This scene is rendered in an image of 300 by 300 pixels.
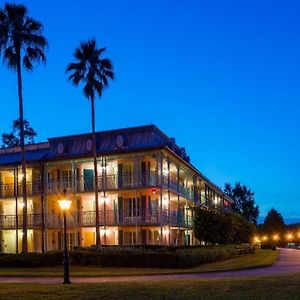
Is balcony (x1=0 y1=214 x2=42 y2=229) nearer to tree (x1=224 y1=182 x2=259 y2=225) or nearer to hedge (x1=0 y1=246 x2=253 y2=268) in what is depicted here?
hedge (x1=0 y1=246 x2=253 y2=268)

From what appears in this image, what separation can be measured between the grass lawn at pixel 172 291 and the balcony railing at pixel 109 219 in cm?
2580

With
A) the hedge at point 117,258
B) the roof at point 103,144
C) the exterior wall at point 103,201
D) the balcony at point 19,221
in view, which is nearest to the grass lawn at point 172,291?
the hedge at point 117,258

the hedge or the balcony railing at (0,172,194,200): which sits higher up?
the balcony railing at (0,172,194,200)

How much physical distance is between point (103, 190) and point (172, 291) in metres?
30.0

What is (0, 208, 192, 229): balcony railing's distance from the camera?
44.0 m

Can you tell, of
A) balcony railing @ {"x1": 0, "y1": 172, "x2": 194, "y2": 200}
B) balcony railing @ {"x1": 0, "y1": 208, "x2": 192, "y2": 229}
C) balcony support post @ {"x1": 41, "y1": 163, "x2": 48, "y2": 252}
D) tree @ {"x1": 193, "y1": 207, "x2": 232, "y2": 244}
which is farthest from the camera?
balcony support post @ {"x1": 41, "y1": 163, "x2": 48, "y2": 252}

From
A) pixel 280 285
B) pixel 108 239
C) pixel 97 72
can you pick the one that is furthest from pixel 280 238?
pixel 280 285

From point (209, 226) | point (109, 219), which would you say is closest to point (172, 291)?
point (109, 219)

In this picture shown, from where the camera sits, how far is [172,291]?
16281mm

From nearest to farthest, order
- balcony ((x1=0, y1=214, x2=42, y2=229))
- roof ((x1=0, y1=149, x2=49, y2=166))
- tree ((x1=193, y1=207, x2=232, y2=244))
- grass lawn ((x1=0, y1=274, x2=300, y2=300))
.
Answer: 1. grass lawn ((x1=0, y1=274, x2=300, y2=300))
2. tree ((x1=193, y1=207, x2=232, y2=244))
3. balcony ((x1=0, y1=214, x2=42, y2=229))
4. roof ((x1=0, y1=149, x2=49, y2=166))

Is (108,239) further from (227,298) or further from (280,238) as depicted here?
(280,238)

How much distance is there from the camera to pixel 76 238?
48.7 metres

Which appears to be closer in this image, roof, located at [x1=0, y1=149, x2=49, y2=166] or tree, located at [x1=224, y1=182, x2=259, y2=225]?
roof, located at [x1=0, y1=149, x2=49, y2=166]

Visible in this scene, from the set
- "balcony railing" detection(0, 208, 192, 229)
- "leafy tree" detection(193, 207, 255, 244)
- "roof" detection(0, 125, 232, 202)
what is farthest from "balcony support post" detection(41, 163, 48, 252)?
"leafy tree" detection(193, 207, 255, 244)
